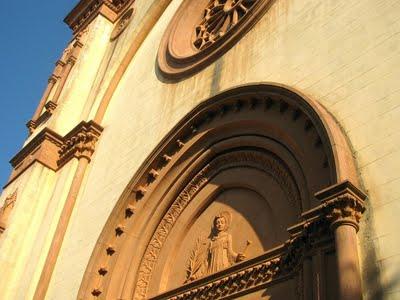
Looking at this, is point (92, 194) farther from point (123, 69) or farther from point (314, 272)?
point (314, 272)

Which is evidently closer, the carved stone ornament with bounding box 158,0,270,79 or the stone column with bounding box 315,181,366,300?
the stone column with bounding box 315,181,366,300

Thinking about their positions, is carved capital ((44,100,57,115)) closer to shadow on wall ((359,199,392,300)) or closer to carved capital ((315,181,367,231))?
carved capital ((315,181,367,231))

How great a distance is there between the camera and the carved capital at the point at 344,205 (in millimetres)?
5598

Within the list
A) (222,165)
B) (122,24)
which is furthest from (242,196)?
(122,24)

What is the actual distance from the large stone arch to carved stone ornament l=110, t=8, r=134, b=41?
7394mm

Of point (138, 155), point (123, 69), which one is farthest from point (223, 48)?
point (123, 69)

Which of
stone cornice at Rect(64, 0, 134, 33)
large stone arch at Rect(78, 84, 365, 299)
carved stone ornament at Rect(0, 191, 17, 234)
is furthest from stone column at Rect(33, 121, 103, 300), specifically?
stone cornice at Rect(64, 0, 134, 33)

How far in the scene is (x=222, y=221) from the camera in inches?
339

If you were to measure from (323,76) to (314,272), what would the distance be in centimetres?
283

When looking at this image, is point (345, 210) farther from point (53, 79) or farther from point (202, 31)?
point (53, 79)

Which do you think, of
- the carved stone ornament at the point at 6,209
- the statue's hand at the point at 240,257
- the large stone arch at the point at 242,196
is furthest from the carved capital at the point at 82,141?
the statue's hand at the point at 240,257

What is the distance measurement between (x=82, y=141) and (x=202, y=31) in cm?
394

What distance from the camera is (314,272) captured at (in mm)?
5883

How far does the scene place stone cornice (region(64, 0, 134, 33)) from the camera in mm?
18047
